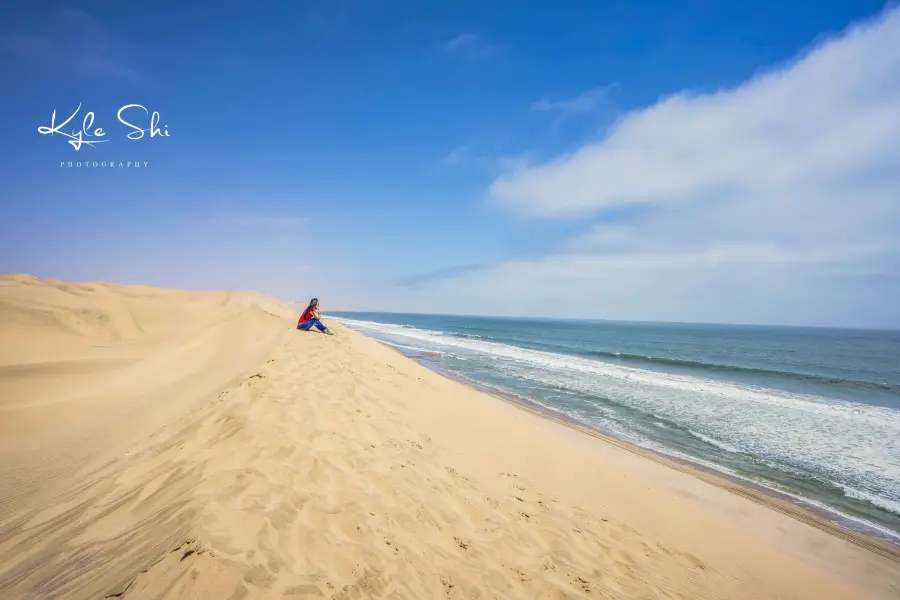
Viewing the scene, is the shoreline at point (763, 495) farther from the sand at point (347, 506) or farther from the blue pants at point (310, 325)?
the blue pants at point (310, 325)

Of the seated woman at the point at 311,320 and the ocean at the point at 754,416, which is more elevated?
the seated woman at the point at 311,320

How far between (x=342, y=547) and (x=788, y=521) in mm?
8635

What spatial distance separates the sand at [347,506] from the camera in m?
2.97

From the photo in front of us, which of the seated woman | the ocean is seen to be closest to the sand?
the ocean

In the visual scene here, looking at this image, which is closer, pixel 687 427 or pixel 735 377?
pixel 687 427

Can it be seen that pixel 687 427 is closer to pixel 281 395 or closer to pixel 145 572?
pixel 281 395

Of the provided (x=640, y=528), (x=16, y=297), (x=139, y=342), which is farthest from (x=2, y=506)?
(x=16, y=297)

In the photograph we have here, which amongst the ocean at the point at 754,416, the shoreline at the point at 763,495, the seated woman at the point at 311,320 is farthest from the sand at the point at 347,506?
the seated woman at the point at 311,320

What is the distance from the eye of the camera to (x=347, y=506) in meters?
3.92

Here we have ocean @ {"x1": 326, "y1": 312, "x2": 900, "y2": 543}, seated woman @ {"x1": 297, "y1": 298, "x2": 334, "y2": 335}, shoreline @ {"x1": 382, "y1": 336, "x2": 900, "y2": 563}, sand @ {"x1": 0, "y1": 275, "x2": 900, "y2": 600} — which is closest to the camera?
sand @ {"x1": 0, "y1": 275, "x2": 900, "y2": 600}

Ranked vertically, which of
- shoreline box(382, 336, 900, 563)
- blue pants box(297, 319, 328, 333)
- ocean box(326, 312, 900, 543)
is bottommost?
shoreline box(382, 336, 900, 563)

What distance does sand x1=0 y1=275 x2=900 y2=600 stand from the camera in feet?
9.73

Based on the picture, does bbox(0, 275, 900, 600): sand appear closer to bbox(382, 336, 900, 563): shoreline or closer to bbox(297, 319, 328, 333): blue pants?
bbox(382, 336, 900, 563): shoreline

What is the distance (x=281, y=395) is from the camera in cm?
652
